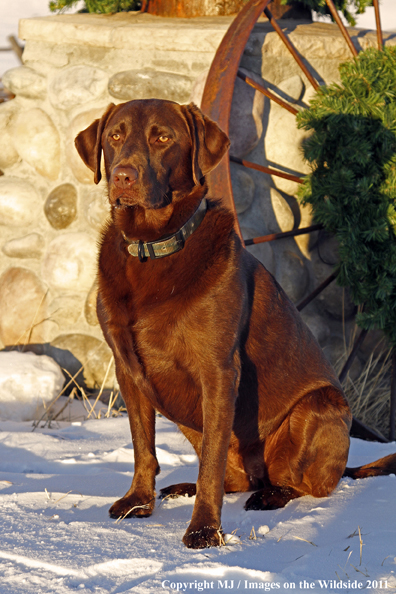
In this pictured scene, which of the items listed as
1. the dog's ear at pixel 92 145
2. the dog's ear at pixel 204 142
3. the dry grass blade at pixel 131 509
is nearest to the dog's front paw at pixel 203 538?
the dry grass blade at pixel 131 509

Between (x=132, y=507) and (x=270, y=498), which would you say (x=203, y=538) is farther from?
(x=270, y=498)

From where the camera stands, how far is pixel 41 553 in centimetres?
175

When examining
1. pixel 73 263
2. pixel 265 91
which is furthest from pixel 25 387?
pixel 265 91

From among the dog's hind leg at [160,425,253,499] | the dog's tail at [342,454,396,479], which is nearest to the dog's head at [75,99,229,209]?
the dog's hind leg at [160,425,253,499]

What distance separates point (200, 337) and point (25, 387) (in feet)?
7.79

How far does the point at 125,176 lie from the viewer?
2.17m

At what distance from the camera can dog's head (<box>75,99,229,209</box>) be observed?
2221 millimetres

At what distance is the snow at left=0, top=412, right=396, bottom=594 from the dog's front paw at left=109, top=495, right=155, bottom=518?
0.05 m

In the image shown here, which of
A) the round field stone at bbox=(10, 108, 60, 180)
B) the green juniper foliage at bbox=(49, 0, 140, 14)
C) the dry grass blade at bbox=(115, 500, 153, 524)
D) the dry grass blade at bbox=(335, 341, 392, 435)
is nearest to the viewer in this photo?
the dry grass blade at bbox=(115, 500, 153, 524)

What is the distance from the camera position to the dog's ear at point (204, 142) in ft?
7.73

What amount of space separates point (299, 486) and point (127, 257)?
4.00 feet

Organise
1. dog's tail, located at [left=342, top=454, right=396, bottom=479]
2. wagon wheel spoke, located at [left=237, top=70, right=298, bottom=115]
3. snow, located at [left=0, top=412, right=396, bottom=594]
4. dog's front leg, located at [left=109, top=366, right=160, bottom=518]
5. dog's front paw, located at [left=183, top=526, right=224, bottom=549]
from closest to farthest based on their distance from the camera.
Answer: snow, located at [left=0, top=412, right=396, bottom=594] → dog's front paw, located at [left=183, top=526, right=224, bottom=549] → dog's front leg, located at [left=109, top=366, right=160, bottom=518] → dog's tail, located at [left=342, top=454, right=396, bottom=479] → wagon wheel spoke, located at [left=237, top=70, right=298, bottom=115]

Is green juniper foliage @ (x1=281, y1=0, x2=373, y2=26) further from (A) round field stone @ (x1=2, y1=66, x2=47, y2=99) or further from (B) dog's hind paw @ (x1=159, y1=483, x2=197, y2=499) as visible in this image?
(B) dog's hind paw @ (x1=159, y1=483, x2=197, y2=499)

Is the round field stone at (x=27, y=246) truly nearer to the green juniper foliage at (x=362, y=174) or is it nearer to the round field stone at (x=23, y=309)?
the round field stone at (x=23, y=309)
